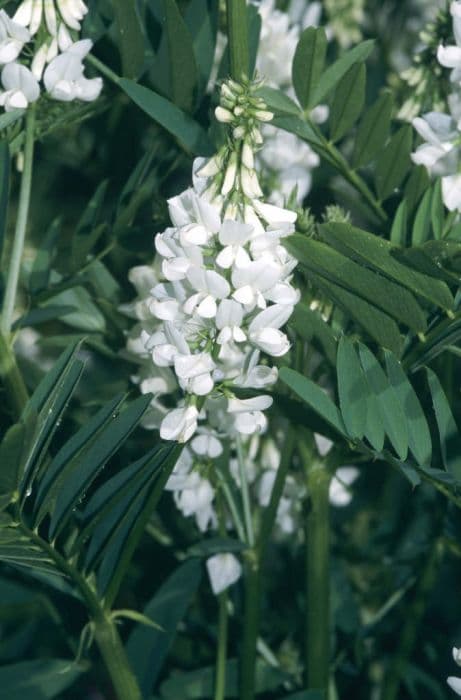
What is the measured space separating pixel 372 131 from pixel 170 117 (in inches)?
5.0

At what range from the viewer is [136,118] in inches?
37.4

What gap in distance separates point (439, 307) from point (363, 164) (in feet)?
0.42

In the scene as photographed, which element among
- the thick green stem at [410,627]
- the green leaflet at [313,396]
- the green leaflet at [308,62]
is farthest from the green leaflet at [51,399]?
the thick green stem at [410,627]

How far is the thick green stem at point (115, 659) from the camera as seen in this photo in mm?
643

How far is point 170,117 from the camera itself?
2.03 feet

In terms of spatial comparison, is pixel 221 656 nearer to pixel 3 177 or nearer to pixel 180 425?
pixel 180 425

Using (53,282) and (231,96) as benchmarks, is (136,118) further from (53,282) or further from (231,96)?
(231,96)

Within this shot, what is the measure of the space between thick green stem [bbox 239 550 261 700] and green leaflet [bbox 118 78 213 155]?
248mm

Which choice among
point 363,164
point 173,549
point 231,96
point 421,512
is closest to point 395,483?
point 421,512

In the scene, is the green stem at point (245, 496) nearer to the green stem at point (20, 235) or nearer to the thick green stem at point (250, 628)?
the thick green stem at point (250, 628)

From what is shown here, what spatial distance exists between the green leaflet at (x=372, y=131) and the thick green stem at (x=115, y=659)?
1.02 ft

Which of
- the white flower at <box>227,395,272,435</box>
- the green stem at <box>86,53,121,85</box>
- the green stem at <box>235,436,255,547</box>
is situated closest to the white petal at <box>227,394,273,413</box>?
the white flower at <box>227,395,272,435</box>

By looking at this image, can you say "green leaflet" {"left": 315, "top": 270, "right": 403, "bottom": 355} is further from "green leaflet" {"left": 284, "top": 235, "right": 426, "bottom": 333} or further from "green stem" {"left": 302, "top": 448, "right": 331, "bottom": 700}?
"green stem" {"left": 302, "top": 448, "right": 331, "bottom": 700}

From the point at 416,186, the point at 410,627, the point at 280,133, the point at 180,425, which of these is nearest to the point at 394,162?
the point at 416,186
